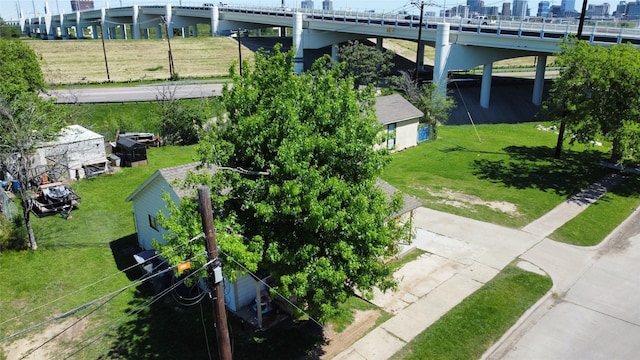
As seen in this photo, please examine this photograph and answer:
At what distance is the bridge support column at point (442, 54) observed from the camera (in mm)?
49781

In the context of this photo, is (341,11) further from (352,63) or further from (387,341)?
(387,341)

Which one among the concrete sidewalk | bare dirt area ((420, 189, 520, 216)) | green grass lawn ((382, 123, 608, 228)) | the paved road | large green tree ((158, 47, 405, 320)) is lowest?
the concrete sidewalk

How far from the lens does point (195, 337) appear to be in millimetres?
14211

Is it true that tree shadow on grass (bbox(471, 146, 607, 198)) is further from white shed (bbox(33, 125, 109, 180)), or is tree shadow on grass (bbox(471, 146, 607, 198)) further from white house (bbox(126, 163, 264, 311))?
white shed (bbox(33, 125, 109, 180))

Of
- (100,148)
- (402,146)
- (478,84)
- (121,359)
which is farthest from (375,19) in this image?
(121,359)

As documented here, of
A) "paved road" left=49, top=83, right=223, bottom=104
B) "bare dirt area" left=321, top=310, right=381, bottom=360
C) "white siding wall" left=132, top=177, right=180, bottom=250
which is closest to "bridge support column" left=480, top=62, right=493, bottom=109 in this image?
"paved road" left=49, top=83, right=223, bottom=104

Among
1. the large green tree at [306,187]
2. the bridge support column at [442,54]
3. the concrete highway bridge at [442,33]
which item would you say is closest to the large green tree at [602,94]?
the concrete highway bridge at [442,33]

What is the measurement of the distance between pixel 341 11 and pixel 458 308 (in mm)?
56432

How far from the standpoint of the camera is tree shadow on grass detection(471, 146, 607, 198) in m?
28.8

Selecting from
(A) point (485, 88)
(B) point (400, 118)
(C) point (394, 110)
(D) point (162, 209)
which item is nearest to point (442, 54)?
(A) point (485, 88)

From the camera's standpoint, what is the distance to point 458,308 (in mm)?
16031

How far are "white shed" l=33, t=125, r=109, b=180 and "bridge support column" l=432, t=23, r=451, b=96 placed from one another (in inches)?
1343

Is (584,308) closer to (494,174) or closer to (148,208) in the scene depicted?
(494,174)

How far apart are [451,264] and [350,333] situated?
636 centimetres
